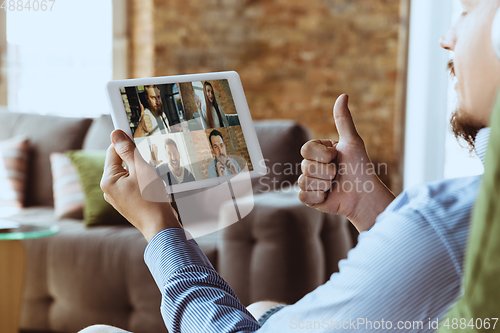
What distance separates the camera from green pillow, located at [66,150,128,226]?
167 centimetres

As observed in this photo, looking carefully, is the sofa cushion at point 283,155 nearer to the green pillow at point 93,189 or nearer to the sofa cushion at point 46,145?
the green pillow at point 93,189

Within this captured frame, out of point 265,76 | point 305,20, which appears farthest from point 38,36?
point 305,20

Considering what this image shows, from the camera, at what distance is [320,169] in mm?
781

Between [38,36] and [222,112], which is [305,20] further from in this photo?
[222,112]

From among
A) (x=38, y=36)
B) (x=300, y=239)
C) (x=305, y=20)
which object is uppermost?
(x=305, y=20)

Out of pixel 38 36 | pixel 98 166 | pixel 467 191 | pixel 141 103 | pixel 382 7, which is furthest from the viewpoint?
pixel 382 7

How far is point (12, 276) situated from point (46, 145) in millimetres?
882

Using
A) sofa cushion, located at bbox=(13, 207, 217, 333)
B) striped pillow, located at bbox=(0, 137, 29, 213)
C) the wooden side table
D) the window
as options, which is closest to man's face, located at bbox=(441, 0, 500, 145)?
sofa cushion, located at bbox=(13, 207, 217, 333)

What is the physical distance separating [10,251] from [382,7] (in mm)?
2253

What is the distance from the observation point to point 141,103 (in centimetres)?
69

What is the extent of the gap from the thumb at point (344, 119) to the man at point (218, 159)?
0.19 metres

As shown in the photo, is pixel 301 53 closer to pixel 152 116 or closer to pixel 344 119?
pixel 344 119

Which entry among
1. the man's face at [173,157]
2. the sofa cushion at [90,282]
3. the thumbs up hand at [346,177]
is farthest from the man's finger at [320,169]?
the sofa cushion at [90,282]

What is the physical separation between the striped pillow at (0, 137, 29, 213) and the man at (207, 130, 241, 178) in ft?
5.24
